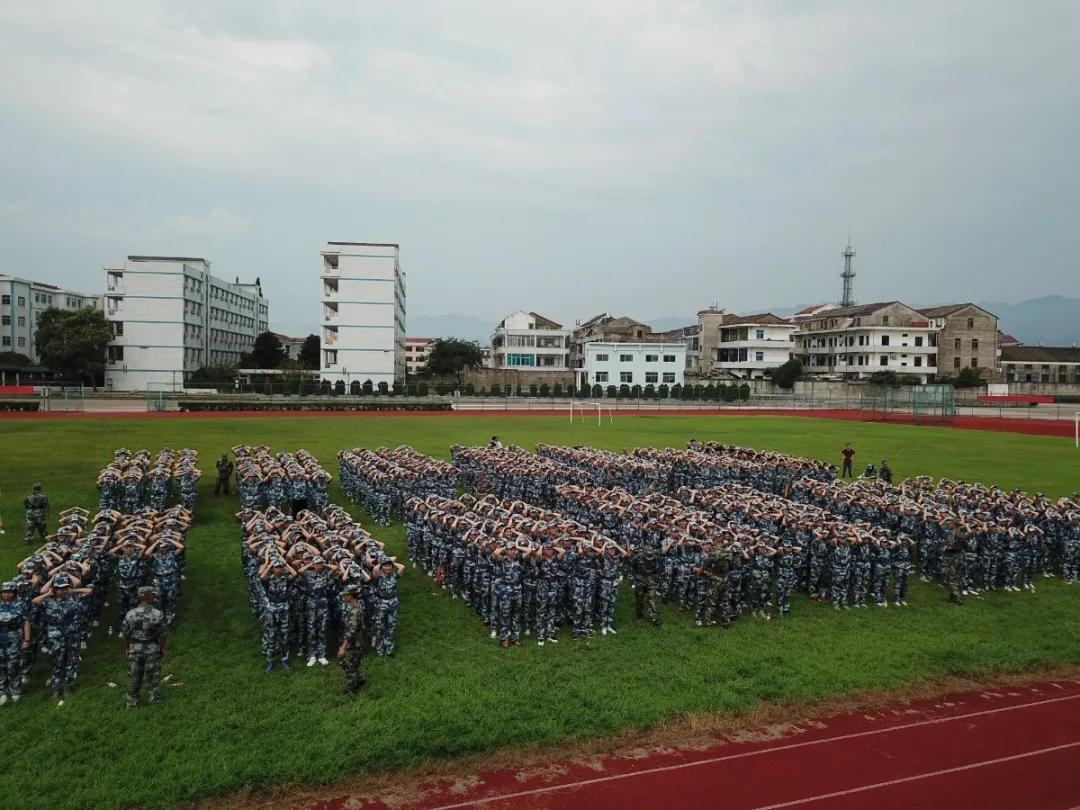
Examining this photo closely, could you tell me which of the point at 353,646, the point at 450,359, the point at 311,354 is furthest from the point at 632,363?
the point at 353,646

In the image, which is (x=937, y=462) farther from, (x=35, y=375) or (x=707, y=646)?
(x=35, y=375)

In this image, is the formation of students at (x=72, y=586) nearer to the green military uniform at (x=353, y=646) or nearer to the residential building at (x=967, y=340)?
the green military uniform at (x=353, y=646)

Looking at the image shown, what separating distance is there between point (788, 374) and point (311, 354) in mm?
55601

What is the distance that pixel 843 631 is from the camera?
40.8 feet

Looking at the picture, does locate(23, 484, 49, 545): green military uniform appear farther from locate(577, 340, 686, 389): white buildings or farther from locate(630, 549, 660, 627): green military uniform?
locate(577, 340, 686, 389): white buildings

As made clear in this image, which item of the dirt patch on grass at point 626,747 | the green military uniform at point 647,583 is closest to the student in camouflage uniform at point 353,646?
the dirt patch on grass at point 626,747

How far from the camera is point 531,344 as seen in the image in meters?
84.8

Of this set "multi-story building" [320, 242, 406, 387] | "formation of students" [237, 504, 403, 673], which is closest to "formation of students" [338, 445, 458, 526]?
"formation of students" [237, 504, 403, 673]

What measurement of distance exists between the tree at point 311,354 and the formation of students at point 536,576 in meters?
76.8

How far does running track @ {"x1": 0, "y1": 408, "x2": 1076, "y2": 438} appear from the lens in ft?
141

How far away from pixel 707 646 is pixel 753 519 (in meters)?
4.10

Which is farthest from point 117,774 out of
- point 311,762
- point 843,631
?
point 843,631

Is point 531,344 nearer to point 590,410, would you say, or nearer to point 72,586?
point 590,410

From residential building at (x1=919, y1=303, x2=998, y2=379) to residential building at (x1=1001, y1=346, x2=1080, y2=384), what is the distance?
6033 millimetres
